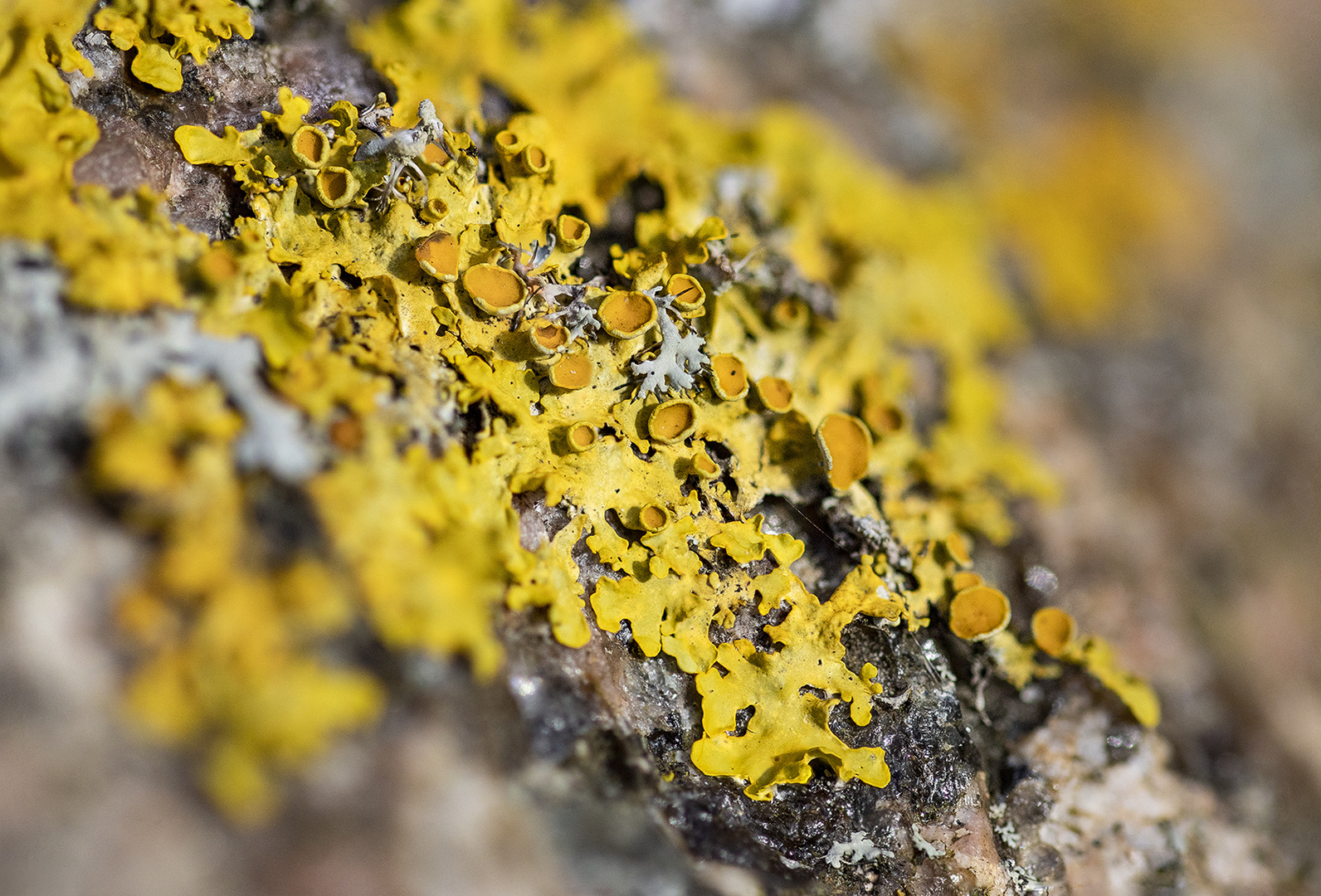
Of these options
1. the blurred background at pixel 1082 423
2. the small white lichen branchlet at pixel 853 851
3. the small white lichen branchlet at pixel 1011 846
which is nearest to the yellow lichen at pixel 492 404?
the blurred background at pixel 1082 423

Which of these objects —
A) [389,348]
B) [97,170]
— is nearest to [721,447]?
[389,348]

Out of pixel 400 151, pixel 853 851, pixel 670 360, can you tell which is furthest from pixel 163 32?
pixel 853 851

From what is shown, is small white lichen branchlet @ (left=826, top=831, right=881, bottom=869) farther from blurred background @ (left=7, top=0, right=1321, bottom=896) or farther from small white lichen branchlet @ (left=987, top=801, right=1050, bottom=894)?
blurred background @ (left=7, top=0, right=1321, bottom=896)

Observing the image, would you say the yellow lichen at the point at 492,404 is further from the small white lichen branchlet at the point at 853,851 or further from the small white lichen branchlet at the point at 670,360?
the small white lichen branchlet at the point at 853,851

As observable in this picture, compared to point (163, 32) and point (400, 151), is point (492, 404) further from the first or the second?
point (163, 32)

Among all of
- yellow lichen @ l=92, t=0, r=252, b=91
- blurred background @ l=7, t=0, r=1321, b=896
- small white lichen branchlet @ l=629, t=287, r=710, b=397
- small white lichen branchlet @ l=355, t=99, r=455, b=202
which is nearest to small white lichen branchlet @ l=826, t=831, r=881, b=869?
blurred background @ l=7, t=0, r=1321, b=896
